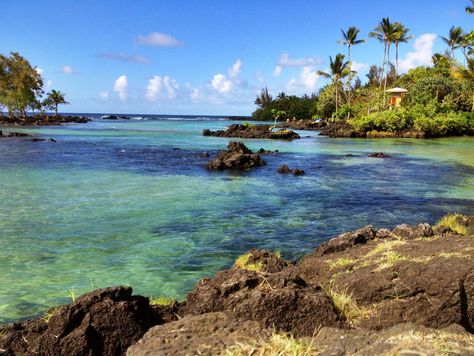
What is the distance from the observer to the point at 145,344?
3293mm

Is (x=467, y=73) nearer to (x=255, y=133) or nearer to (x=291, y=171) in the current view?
(x=255, y=133)

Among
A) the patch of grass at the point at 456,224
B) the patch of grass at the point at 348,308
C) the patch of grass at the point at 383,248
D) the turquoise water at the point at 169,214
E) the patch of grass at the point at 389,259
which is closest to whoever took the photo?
the patch of grass at the point at 348,308

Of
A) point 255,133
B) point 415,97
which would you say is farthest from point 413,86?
point 255,133

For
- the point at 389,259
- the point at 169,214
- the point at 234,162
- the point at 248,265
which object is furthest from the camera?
the point at 234,162

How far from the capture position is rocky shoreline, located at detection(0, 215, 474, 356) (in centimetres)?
317

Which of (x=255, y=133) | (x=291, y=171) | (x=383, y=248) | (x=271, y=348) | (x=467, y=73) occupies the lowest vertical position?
(x=291, y=171)

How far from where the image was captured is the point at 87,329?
4.21 metres

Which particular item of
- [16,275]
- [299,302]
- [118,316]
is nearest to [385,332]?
[299,302]

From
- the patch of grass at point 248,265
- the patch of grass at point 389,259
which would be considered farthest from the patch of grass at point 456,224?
the patch of grass at point 248,265

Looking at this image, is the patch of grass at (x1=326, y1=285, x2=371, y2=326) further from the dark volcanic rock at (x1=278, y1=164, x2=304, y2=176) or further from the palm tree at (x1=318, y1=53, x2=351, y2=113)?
the palm tree at (x1=318, y1=53, x2=351, y2=113)

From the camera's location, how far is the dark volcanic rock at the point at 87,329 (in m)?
4.09

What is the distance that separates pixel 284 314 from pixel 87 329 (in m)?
1.99

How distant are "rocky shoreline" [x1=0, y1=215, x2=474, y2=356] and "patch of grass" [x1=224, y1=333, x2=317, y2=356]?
0.01 meters

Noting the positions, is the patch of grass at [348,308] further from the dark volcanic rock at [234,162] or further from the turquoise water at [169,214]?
the dark volcanic rock at [234,162]
